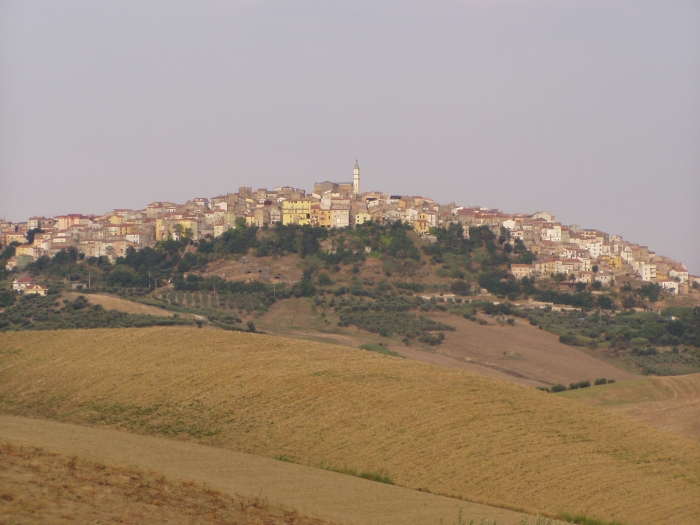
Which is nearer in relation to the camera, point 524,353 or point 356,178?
point 524,353

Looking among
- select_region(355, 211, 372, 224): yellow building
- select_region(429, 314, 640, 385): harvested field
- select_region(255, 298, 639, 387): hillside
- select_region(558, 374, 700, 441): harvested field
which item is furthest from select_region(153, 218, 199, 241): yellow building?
select_region(558, 374, 700, 441): harvested field

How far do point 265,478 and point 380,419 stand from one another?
17.9 ft

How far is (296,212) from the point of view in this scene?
9294 centimetres

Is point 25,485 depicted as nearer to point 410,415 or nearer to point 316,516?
point 316,516

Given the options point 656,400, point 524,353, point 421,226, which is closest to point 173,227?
point 421,226

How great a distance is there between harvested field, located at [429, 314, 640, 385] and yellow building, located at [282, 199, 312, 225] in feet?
111

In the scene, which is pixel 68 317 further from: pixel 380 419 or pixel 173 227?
pixel 173 227

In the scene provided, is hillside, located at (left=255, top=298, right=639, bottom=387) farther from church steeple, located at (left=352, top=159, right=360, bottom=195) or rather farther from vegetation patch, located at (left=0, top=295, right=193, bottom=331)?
church steeple, located at (left=352, top=159, right=360, bottom=195)

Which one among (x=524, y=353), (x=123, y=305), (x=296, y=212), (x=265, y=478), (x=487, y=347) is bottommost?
(x=524, y=353)

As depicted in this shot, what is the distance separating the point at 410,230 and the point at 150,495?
7705 centimetres

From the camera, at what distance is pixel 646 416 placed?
86.2 ft

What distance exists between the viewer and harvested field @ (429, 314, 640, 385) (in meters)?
46.0

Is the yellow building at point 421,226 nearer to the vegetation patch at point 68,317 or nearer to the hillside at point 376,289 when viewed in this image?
the hillside at point 376,289

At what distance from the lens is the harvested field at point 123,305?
50.4 metres
